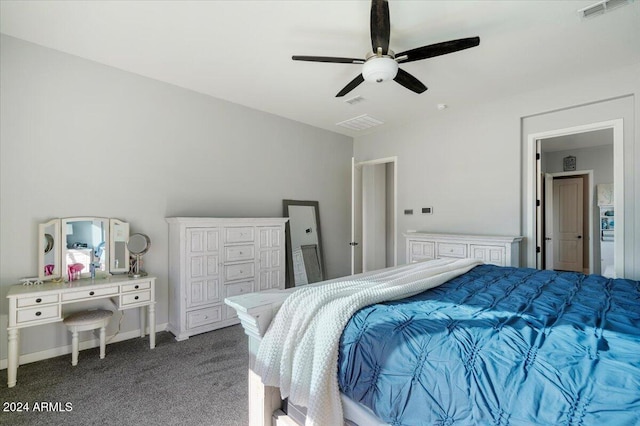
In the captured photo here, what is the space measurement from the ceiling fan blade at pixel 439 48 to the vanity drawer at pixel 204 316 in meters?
3.05

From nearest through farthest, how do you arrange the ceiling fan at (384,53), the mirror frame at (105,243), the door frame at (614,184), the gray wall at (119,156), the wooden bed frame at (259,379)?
the wooden bed frame at (259,379)
the ceiling fan at (384,53)
the gray wall at (119,156)
the mirror frame at (105,243)
the door frame at (614,184)

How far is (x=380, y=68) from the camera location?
235 centimetres

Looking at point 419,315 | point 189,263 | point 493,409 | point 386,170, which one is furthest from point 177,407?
point 386,170

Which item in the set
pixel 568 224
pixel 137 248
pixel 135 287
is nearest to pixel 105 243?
pixel 137 248

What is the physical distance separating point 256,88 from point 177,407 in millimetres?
3160

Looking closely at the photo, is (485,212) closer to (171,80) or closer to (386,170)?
(386,170)

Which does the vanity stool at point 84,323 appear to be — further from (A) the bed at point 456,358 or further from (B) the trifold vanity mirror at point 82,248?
(A) the bed at point 456,358

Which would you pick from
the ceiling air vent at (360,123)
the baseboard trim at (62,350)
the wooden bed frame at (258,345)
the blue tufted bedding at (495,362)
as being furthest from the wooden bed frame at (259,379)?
the ceiling air vent at (360,123)

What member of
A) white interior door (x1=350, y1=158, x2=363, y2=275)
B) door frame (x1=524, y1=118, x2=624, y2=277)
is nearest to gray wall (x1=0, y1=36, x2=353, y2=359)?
white interior door (x1=350, y1=158, x2=363, y2=275)

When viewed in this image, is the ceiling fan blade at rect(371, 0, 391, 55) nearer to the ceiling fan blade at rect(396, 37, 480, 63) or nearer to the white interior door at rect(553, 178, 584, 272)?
the ceiling fan blade at rect(396, 37, 480, 63)

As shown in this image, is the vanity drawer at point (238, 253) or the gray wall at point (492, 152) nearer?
the gray wall at point (492, 152)

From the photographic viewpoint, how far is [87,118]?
2943 mm

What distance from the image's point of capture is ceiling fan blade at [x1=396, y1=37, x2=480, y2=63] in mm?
2111

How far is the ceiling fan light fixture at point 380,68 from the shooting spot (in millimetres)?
2322
